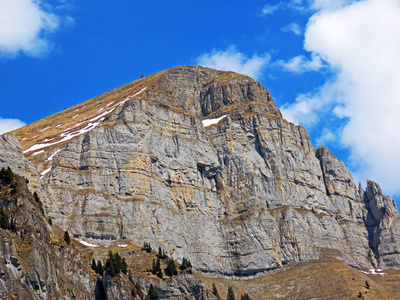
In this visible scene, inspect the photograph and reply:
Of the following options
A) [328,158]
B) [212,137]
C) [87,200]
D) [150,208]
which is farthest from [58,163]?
[328,158]

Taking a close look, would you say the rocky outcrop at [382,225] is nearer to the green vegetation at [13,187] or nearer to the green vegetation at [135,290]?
the green vegetation at [135,290]

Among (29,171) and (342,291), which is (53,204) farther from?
(342,291)

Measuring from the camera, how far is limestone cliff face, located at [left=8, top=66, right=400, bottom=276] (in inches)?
5320

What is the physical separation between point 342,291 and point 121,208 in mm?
47521

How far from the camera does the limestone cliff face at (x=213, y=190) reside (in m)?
135

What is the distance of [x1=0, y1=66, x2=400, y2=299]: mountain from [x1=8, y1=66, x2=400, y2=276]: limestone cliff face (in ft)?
0.96

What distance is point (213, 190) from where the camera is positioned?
160 metres

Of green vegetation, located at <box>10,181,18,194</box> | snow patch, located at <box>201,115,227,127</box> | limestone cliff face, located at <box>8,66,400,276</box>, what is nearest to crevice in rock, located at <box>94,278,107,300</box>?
green vegetation, located at <box>10,181,18,194</box>

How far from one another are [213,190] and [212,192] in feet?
3.67

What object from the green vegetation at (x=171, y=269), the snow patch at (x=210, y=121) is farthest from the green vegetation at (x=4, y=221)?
the snow patch at (x=210, y=121)

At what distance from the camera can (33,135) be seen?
190125mm

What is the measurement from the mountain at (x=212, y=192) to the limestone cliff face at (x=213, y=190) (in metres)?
0.29

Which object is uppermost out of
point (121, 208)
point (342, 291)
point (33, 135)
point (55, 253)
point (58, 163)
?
point (33, 135)

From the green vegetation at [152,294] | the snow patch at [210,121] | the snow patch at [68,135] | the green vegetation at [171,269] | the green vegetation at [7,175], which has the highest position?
the snow patch at [210,121]
